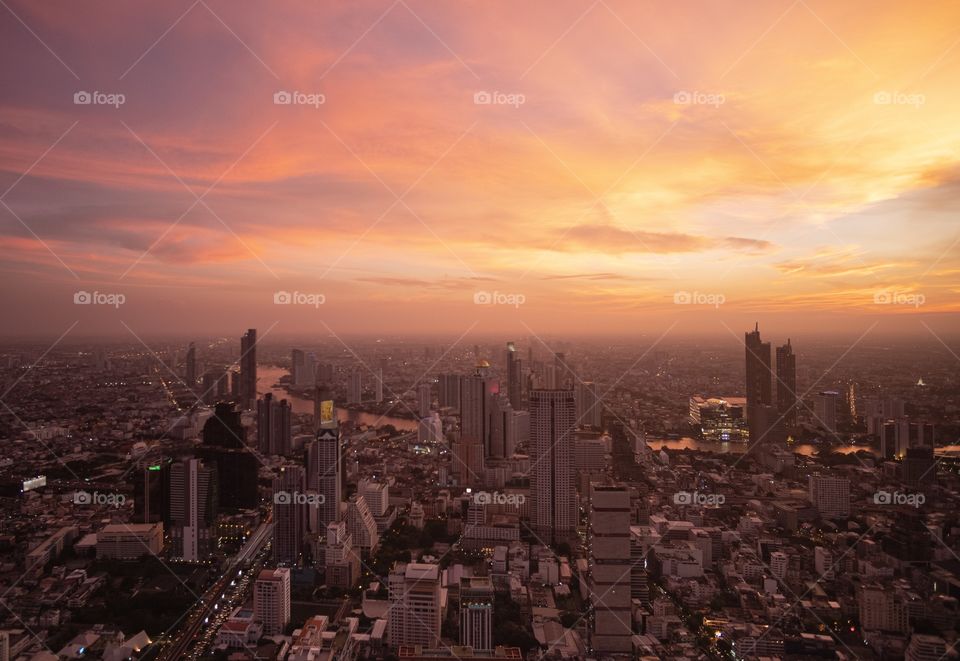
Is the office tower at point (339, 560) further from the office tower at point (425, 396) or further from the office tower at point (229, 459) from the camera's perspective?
the office tower at point (425, 396)

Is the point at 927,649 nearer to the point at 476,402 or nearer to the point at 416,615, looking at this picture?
the point at 416,615

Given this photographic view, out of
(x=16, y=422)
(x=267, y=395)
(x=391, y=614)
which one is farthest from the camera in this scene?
(x=267, y=395)

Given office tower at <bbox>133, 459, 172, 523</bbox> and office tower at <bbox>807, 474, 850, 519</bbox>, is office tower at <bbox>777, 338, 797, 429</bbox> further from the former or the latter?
office tower at <bbox>133, 459, 172, 523</bbox>

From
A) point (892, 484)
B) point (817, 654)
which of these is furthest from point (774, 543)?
point (817, 654)

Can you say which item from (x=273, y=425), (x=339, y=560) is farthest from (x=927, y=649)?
(x=273, y=425)

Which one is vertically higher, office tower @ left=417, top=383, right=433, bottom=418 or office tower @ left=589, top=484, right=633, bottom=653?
office tower @ left=417, top=383, right=433, bottom=418

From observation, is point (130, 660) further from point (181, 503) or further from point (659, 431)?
point (659, 431)

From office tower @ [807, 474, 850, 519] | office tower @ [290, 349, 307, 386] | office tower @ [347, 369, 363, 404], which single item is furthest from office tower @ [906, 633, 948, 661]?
office tower @ [347, 369, 363, 404]
